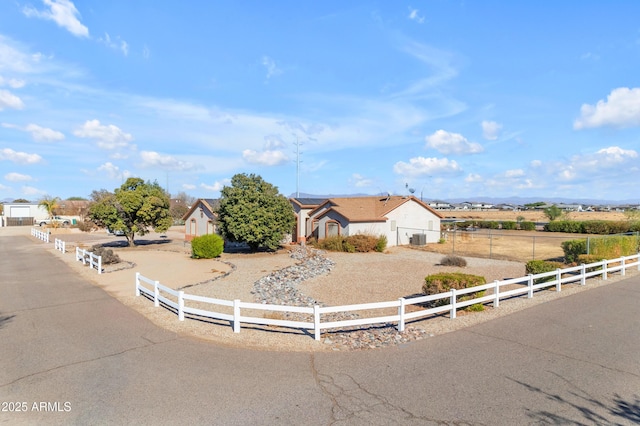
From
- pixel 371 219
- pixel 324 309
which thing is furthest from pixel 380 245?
pixel 324 309

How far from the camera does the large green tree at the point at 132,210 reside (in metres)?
32.5

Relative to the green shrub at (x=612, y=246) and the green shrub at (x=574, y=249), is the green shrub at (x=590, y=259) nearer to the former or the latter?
the green shrub at (x=612, y=246)

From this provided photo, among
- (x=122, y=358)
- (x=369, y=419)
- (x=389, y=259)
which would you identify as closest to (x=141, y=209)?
(x=389, y=259)

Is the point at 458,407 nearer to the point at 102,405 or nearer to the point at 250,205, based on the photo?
the point at 102,405

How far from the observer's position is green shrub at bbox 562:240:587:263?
70.4 ft

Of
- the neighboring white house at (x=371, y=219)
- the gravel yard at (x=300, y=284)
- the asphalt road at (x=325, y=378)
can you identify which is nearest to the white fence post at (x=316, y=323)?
the gravel yard at (x=300, y=284)

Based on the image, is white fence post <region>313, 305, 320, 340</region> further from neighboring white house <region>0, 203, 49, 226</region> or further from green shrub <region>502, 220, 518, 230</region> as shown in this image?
neighboring white house <region>0, 203, 49, 226</region>

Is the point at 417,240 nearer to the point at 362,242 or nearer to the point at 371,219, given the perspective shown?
the point at 371,219

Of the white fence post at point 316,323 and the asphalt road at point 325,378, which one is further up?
the white fence post at point 316,323

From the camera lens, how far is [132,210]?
108 feet

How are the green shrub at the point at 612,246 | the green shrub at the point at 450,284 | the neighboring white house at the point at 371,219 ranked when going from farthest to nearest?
the neighboring white house at the point at 371,219, the green shrub at the point at 612,246, the green shrub at the point at 450,284

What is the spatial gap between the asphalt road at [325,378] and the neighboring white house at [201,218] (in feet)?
89.6

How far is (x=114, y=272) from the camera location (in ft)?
66.0

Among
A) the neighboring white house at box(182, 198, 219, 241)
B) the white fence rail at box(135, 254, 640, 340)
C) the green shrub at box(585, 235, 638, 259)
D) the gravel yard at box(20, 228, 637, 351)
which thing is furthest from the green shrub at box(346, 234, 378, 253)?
the white fence rail at box(135, 254, 640, 340)
